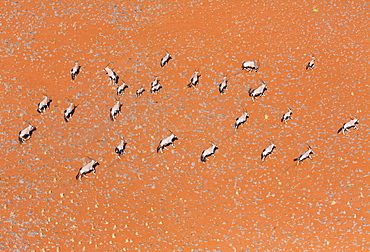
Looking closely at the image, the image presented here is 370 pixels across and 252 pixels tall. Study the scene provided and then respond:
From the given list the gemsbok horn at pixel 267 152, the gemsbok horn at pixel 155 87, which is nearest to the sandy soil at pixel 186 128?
the gemsbok horn at pixel 155 87

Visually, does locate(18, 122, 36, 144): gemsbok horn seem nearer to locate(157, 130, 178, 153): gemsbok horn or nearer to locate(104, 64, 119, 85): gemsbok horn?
locate(104, 64, 119, 85): gemsbok horn

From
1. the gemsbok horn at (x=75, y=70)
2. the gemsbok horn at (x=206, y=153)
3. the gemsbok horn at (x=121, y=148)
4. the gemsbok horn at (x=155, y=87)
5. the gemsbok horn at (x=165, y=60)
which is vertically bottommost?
the gemsbok horn at (x=206, y=153)

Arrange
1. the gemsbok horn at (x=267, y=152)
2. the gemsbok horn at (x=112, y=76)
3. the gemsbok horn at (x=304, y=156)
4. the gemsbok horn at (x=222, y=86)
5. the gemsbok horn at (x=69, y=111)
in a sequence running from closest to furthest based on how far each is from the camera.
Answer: the gemsbok horn at (x=304, y=156)
the gemsbok horn at (x=267, y=152)
the gemsbok horn at (x=69, y=111)
the gemsbok horn at (x=222, y=86)
the gemsbok horn at (x=112, y=76)

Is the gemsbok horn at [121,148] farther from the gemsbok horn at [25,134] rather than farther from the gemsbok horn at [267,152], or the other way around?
the gemsbok horn at [267,152]

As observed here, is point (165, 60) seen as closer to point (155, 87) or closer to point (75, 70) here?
point (155, 87)

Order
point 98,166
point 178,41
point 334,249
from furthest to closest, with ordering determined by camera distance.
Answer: point 178,41, point 98,166, point 334,249

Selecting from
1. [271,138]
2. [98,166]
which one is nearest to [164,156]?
[98,166]

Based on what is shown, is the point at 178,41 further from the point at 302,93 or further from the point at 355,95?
the point at 355,95

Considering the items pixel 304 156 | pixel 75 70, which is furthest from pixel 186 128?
pixel 75 70
